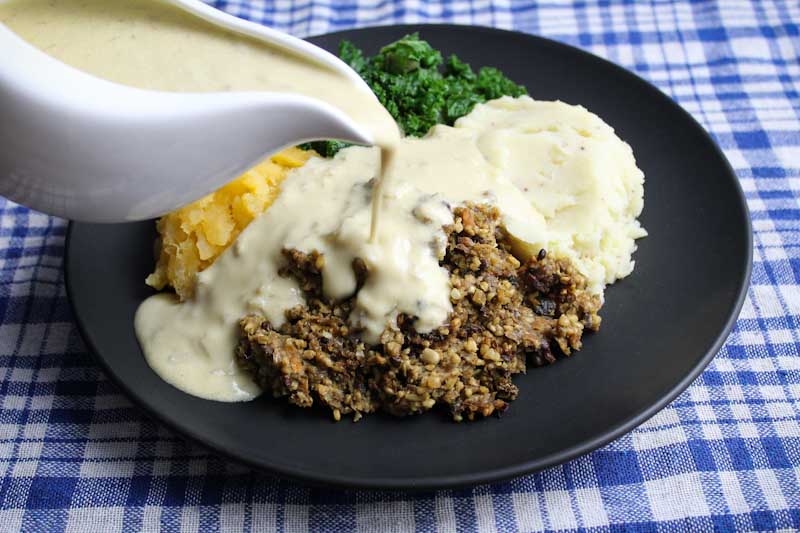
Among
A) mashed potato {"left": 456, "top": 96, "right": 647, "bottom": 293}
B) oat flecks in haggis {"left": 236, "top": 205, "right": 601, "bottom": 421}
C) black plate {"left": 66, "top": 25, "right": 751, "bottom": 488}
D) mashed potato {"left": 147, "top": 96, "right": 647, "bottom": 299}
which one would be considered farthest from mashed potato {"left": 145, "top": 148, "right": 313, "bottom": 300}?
mashed potato {"left": 456, "top": 96, "right": 647, "bottom": 293}

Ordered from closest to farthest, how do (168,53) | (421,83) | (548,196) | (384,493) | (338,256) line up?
(168,53), (384,493), (338,256), (548,196), (421,83)

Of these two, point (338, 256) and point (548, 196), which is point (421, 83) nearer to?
point (548, 196)

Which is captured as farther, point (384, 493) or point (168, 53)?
point (384, 493)

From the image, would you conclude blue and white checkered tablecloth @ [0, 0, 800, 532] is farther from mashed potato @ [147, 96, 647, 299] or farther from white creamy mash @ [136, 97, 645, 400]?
mashed potato @ [147, 96, 647, 299]

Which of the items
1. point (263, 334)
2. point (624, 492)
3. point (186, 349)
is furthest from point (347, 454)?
point (624, 492)

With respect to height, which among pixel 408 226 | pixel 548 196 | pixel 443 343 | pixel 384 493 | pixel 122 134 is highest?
pixel 122 134

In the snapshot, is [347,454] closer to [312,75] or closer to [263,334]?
[263,334]

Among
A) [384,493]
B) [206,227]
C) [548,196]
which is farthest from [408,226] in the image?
[384,493]
